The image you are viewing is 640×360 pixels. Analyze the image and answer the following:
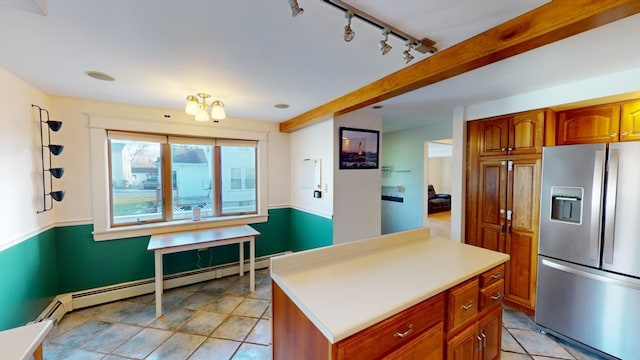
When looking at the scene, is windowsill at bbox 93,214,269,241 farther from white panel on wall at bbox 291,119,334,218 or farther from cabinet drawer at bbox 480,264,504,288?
cabinet drawer at bbox 480,264,504,288

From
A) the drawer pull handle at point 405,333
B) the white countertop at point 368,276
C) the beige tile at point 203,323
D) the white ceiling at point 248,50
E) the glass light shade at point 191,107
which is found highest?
the white ceiling at point 248,50

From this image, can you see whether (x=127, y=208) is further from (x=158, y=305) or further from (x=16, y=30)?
(x=16, y=30)

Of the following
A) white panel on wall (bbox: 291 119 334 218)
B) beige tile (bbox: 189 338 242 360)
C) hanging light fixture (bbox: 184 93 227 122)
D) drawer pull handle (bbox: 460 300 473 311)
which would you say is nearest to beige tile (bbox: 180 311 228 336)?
beige tile (bbox: 189 338 242 360)

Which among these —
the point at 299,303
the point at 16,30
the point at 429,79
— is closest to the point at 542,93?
the point at 429,79

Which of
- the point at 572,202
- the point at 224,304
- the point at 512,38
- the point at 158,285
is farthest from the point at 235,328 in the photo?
the point at 572,202

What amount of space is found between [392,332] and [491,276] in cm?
98

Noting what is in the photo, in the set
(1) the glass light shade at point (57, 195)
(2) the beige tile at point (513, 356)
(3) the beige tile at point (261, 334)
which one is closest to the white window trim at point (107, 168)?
(1) the glass light shade at point (57, 195)

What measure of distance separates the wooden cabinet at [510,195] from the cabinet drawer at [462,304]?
153 cm

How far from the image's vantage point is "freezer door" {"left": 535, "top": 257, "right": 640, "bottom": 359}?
1893mm

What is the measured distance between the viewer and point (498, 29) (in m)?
1.37

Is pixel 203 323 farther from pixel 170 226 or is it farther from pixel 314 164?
pixel 314 164

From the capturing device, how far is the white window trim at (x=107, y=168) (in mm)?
2809

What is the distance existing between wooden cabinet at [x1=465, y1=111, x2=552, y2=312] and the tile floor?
489mm

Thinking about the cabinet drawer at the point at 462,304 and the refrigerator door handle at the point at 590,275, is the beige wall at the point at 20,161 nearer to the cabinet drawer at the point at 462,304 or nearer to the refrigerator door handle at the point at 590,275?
the cabinet drawer at the point at 462,304
